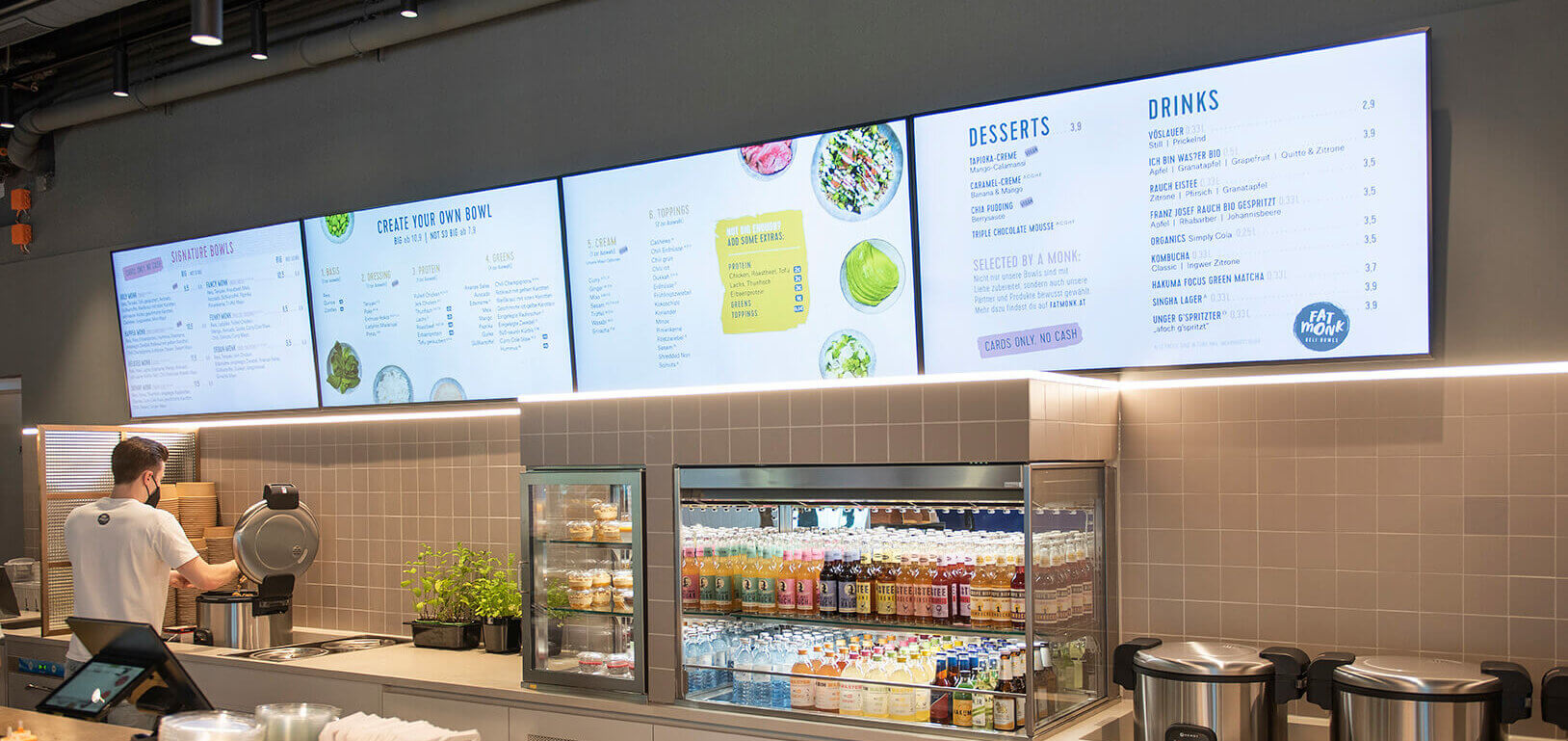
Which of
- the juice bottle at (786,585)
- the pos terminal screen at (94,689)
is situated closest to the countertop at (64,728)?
the pos terminal screen at (94,689)

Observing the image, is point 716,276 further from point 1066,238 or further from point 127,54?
point 127,54

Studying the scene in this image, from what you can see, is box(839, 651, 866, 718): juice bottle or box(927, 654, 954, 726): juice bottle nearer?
box(927, 654, 954, 726): juice bottle

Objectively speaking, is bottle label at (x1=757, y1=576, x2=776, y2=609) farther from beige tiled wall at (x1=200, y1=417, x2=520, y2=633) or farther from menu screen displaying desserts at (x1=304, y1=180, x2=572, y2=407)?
beige tiled wall at (x1=200, y1=417, x2=520, y2=633)

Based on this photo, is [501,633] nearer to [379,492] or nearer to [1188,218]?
[379,492]

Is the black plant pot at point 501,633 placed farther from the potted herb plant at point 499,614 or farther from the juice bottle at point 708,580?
the juice bottle at point 708,580

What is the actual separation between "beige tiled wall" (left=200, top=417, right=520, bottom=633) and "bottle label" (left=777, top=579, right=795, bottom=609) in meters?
1.73

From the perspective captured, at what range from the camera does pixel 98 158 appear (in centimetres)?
680

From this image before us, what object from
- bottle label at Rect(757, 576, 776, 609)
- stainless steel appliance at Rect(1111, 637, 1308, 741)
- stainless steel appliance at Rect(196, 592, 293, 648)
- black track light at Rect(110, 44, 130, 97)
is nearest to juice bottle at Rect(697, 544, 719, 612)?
bottle label at Rect(757, 576, 776, 609)

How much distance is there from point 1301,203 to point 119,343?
20.0 feet

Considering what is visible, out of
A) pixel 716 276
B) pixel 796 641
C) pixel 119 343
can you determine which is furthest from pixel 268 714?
pixel 119 343

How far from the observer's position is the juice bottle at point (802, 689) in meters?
3.66

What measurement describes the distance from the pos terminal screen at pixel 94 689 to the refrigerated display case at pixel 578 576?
1.25 metres

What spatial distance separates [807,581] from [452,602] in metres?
2.01

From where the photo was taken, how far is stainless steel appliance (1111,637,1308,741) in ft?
10.3
